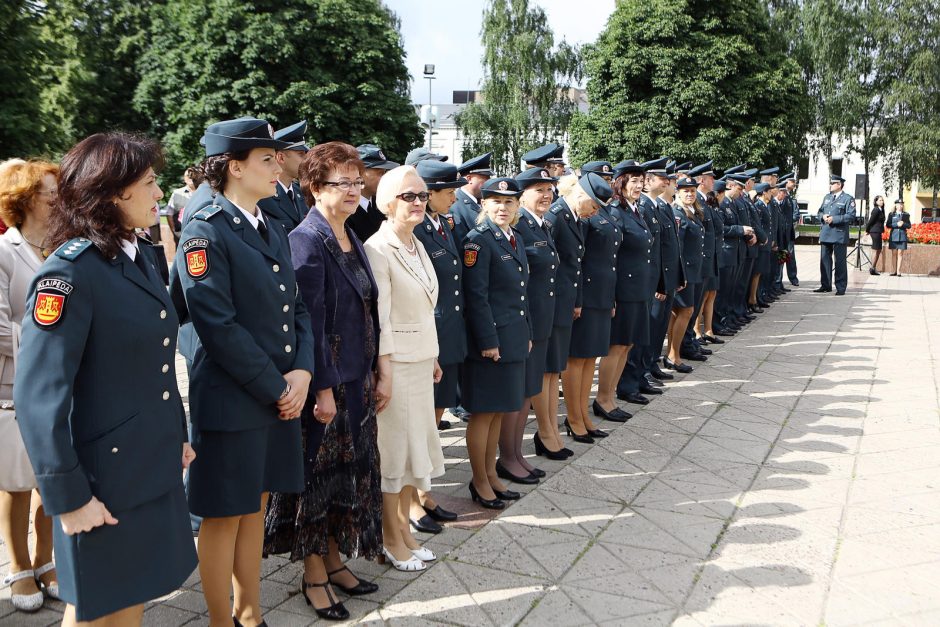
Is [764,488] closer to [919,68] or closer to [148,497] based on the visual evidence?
[148,497]

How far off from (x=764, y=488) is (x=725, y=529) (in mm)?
869

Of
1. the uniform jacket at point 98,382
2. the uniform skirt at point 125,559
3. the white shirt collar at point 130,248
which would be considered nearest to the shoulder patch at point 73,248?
the uniform jacket at point 98,382

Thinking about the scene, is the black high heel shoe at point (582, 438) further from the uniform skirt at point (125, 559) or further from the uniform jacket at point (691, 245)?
the uniform skirt at point (125, 559)

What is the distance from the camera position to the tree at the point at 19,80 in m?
10.2

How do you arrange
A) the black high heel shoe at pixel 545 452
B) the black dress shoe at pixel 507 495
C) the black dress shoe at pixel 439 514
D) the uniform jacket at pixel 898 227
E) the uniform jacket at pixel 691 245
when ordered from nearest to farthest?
the black dress shoe at pixel 439 514
the black dress shoe at pixel 507 495
the black high heel shoe at pixel 545 452
the uniform jacket at pixel 691 245
the uniform jacket at pixel 898 227

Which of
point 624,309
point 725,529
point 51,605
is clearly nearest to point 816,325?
point 624,309

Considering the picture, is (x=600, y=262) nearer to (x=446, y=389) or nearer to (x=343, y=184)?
(x=446, y=389)

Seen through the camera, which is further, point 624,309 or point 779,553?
point 624,309

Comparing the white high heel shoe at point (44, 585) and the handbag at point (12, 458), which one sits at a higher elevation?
the handbag at point (12, 458)

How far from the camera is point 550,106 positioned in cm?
4100

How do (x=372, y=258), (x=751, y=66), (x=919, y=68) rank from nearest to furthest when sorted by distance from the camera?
1. (x=372, y=258)
2. (x=751, y=66)
3. (x=919, y=68)

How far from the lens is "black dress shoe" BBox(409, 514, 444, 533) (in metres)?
4.71

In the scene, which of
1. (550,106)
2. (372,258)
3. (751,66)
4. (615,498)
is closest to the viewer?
(372,258)

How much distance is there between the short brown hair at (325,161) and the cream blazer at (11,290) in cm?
123
